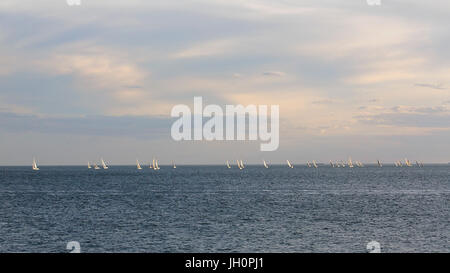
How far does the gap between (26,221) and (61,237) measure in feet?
51.9

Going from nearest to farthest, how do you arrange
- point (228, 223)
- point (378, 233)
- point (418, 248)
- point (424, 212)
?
1. point (418, 248)
2. point (378, 233)
3. point (228, 223)
4. point (424, 212)

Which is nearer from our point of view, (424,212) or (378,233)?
(378,233)

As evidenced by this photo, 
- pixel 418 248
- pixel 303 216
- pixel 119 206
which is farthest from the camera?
pixel 119 206

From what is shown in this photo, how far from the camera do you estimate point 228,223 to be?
204 feet

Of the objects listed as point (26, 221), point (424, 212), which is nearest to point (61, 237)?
point (26, 221)

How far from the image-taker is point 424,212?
75688 millimetres
